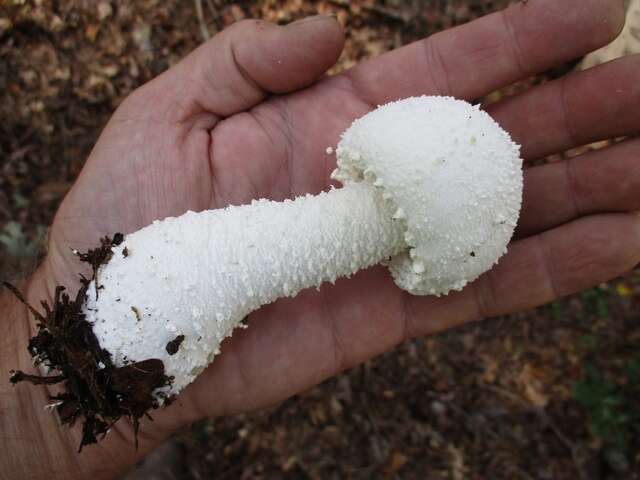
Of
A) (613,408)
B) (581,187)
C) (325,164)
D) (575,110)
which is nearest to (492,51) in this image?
(575,110)

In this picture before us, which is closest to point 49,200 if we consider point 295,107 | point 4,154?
point 4,154

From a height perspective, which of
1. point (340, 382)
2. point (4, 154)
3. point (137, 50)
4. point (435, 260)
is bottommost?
point (340, 382)

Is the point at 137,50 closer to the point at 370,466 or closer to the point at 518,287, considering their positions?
the point at 518,287

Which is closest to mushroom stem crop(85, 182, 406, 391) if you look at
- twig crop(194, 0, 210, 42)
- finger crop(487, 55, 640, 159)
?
finger crop(487, 55, 640, 159)

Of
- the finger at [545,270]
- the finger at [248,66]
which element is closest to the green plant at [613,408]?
the finger at [545,270]

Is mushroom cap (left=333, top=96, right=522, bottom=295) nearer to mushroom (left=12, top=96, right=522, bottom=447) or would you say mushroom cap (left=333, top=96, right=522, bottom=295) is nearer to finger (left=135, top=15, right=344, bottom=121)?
mushroom (left=12, top=96, right=522, bottom=447)

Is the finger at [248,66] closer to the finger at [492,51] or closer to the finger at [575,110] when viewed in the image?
the finger at [492,51]
